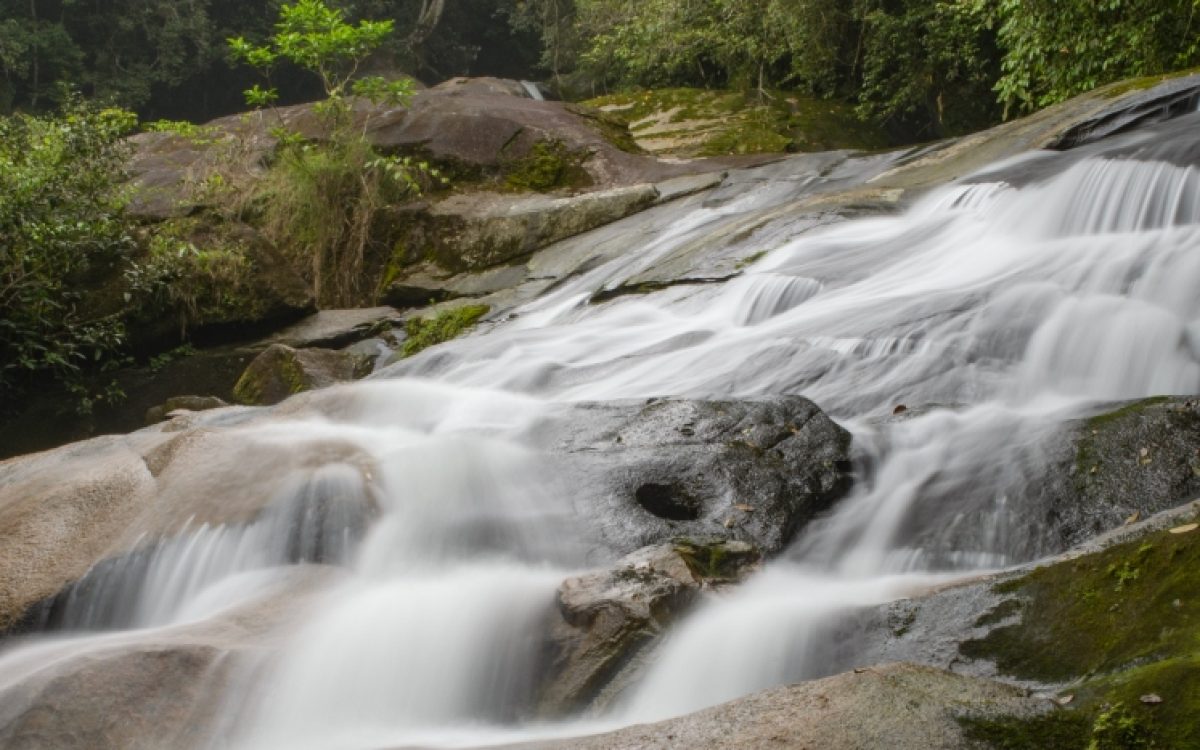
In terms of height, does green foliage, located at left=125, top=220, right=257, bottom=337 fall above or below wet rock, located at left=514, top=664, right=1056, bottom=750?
above

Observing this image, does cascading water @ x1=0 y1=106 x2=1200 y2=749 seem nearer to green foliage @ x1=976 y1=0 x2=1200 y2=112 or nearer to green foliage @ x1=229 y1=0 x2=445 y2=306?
green foliage @ x1=976 y1=0 x2=1200 y2=112

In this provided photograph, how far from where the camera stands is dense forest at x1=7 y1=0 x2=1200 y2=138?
1092cm

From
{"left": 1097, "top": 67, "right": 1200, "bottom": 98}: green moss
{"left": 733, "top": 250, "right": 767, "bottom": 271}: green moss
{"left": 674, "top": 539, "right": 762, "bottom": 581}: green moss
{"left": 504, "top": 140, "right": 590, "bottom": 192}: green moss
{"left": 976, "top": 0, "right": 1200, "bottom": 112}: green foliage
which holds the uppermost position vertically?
{"left": 976, "top": 0, "right": 1200, "bottom": 112}: green foliage

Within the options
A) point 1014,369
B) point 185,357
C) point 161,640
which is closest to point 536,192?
point 185,357

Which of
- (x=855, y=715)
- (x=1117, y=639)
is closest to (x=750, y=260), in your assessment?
(x=1117, y=639)

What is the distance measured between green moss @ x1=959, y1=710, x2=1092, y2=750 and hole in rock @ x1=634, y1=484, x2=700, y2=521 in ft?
6.87

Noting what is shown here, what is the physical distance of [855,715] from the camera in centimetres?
214

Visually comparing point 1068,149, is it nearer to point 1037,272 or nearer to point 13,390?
point 1037,272

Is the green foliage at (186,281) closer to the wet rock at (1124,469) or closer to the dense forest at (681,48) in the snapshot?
the wet rock at (1124,469)

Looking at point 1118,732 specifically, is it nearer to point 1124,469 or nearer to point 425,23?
point 1124,469

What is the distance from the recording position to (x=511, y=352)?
23.1 ft

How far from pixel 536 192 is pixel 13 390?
5.73 meters

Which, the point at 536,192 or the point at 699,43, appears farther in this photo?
the point at 699,43

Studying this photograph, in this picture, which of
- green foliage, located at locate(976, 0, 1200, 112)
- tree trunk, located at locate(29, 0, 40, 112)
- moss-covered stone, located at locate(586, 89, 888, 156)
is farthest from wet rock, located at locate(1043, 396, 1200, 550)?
tree trunk, located at locate(29, 0, 40, 112)
